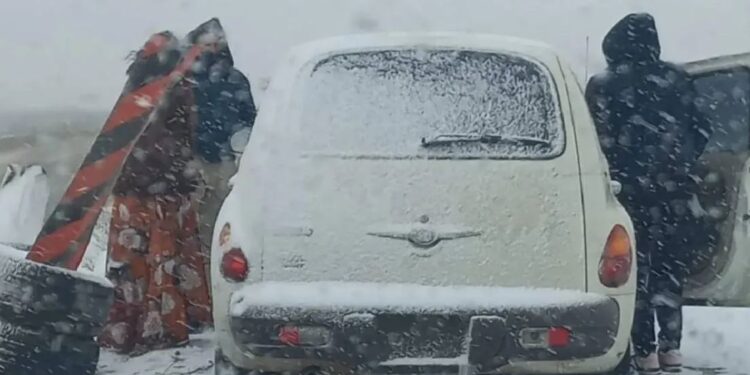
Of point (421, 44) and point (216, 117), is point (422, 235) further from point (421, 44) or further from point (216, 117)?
point (216, 117)

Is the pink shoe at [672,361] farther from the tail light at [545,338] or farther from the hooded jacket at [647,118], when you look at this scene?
the tail light at [545,338]

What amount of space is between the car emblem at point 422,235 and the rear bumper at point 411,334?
0.94 feet

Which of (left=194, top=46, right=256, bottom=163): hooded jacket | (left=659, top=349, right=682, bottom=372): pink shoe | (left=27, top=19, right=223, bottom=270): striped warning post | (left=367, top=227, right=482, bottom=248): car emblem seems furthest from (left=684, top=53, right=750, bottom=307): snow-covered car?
(left=27, top=19, right=223, bottom=270): striped warning post

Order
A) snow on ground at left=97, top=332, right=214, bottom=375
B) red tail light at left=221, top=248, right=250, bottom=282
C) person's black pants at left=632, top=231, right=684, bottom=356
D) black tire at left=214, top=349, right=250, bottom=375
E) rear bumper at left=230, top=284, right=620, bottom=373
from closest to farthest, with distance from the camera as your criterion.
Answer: rear bumper at left=230, top=284, right=620, bottom=373 → red tail light at left=221, top=248, right=250, bottom=282 → black tire at left=214, top=349, right=250, bottom=375 → snow on ground at left=97, top=332, right=214, bottom=375 → person's black pants at left=632, top=231, right=684, bottom=356

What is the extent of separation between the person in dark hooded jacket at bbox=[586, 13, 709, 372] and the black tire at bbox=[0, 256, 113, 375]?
2.85 meters

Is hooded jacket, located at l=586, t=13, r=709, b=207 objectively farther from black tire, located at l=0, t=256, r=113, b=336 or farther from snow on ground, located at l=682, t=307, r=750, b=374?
black tire, located at l=0, t=256, r=113, b=336

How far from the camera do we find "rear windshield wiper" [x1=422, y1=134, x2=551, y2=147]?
220 inches

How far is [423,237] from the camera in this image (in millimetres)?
5359

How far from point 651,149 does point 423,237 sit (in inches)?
83.4

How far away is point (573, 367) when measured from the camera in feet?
17.6

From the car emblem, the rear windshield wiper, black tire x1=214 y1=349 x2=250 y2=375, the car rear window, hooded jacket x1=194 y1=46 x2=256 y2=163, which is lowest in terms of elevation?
black tire x1=214 y1=349 x2=250 y2=375

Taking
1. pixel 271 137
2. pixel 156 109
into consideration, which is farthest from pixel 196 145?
pixel 271 137

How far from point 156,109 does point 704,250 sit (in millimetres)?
2855

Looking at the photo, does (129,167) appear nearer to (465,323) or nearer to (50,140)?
(465,323)
